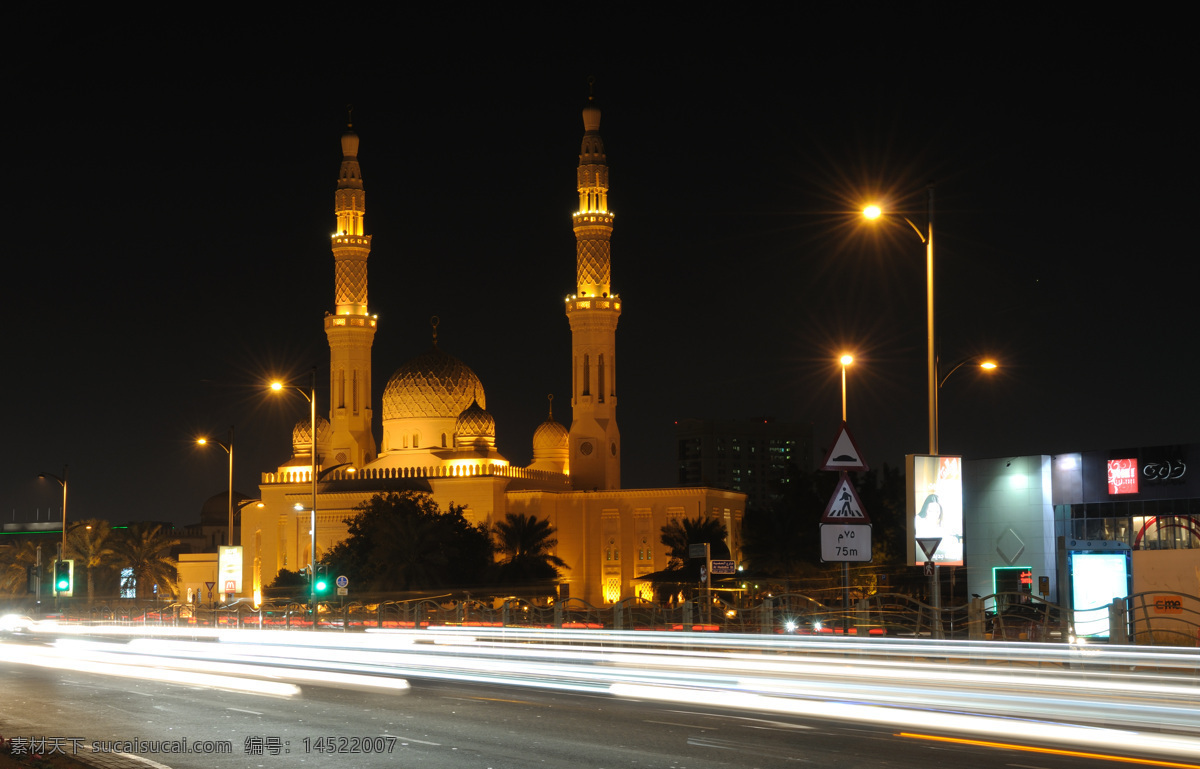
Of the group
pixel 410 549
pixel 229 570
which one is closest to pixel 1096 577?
pixel 229 570

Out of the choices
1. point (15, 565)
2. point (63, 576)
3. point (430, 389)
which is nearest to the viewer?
point (63, 576)

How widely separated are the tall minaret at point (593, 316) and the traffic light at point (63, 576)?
1410 inches

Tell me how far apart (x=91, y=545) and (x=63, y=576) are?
40.1 metres

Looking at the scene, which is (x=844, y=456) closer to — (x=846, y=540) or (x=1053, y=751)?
(x=846, y=540)

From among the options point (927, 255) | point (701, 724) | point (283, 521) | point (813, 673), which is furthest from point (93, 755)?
point (283, 521)

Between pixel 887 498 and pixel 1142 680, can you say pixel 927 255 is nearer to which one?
pixel 1142 680

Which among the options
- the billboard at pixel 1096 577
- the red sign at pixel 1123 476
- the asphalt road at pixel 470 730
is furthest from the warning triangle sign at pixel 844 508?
the red sign at pixel 1123 476

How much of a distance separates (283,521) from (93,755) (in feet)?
243

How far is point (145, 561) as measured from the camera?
85562mm

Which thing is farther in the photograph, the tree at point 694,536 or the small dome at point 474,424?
the small dome at point 474,424

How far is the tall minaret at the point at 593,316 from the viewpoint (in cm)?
7844

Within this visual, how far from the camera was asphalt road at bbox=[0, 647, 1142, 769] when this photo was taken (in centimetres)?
1192

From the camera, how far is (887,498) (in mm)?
78688

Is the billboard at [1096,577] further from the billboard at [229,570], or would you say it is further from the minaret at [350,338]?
the minaret at [350,338]
